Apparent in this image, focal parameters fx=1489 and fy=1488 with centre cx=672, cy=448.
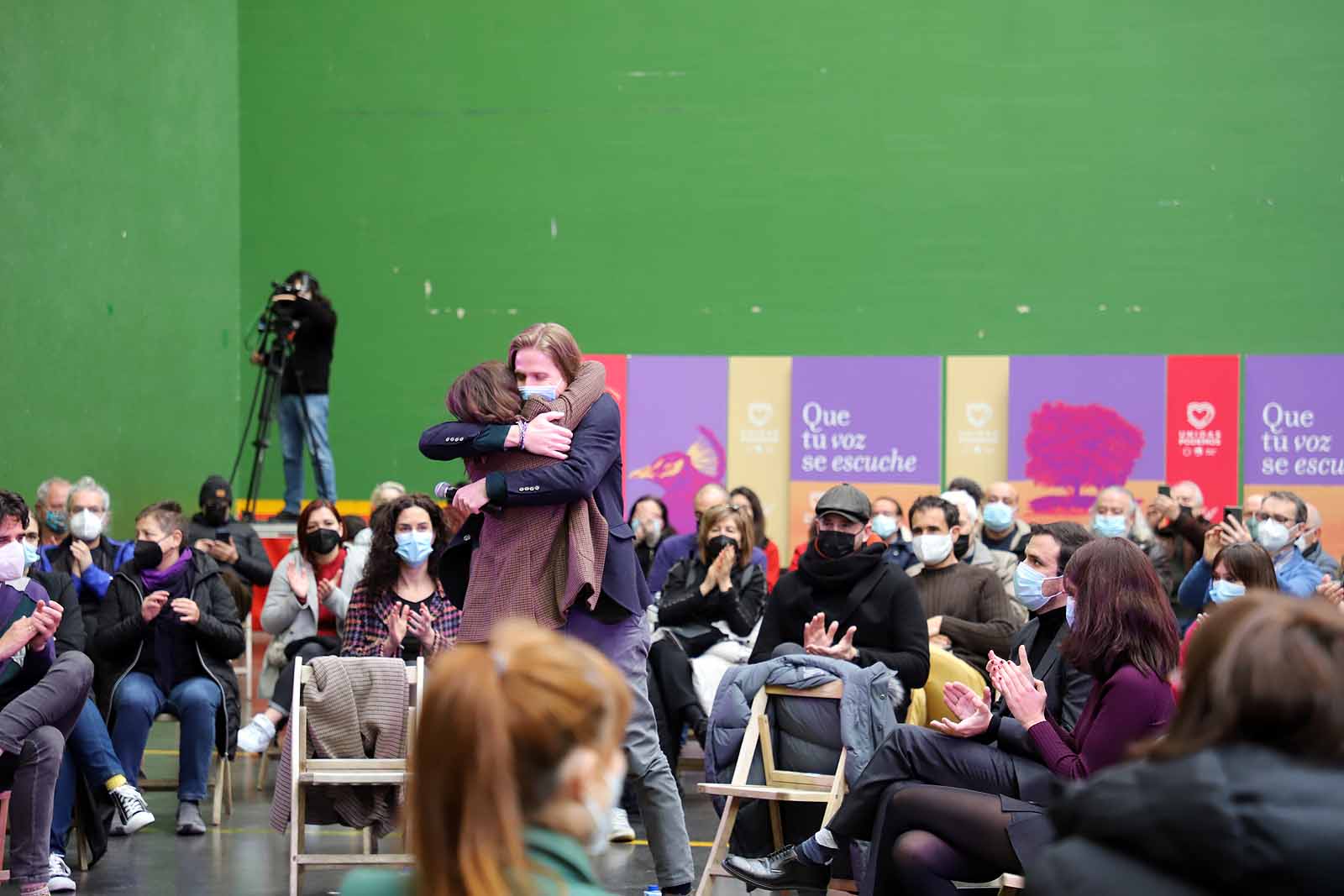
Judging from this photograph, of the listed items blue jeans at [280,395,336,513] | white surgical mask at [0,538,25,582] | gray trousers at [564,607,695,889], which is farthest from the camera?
blue jeans at [280,395,336,513]

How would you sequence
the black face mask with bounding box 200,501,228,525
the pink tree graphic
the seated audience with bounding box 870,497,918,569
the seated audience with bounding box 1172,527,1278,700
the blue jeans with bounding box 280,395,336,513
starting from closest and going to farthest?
the seated audience with bounding box 1172,527,1278,700 < the seated audience with bounding box 870,497,918,569 < the black face mask with bounding box 200,501,228,525 < the pink tree graphic < the blue jeans with bounding box 280,395,336,513

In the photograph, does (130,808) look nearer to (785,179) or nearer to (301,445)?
(301,445)

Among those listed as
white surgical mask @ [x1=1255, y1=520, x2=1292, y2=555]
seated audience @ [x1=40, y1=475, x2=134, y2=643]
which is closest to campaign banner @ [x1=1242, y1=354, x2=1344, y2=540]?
white surgical mask @ [x1=1255, y1=520, x2=1292, y2=555]

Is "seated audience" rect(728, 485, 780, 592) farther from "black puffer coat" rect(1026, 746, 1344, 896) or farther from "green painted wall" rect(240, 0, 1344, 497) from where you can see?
"black puffer coat" rect(1026, 746, 1344, 896)

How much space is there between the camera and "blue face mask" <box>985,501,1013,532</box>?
314 inches

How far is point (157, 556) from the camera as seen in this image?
227 inches

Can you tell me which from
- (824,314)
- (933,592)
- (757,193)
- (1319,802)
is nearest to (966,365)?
(824,314)

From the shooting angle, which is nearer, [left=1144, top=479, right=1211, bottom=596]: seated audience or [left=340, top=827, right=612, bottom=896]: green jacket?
[left=340, top=827, right=612, bottom=896]: green jacket

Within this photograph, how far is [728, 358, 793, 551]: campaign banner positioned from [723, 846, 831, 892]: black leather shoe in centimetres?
529

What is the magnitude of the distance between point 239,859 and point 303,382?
5.03 metres

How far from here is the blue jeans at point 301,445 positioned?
9703 mm

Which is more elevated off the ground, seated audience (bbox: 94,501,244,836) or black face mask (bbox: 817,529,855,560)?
black face mask (bbox: 817,529,855,560)

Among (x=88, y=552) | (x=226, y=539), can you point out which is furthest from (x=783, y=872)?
(x=226, y=539)

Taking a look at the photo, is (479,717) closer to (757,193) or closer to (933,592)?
(933,592)
